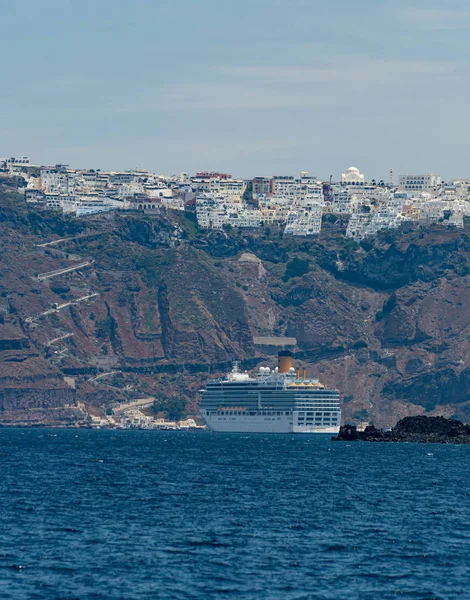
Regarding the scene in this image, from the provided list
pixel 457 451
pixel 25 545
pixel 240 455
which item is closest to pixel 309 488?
pixel 25 545

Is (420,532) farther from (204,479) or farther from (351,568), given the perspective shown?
(204,479)

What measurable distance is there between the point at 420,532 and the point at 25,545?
20.6 m

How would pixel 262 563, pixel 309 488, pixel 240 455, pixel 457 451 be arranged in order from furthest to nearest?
pixel 457 451 < pixel 240 455 < pixel 309 488 < pixel 262 563

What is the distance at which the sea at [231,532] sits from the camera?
208ft

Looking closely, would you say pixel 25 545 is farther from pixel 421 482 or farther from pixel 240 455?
pixel 240 455

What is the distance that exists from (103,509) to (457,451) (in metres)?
94.2

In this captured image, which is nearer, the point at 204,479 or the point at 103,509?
the point at 103,509

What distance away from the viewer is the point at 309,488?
105688 millimetres

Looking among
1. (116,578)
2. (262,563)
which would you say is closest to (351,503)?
(262,563)

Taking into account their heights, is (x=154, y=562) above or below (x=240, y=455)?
above

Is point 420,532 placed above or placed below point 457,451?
above

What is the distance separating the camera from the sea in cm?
6344

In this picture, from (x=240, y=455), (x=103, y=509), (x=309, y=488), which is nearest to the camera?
(x=103, y=509)

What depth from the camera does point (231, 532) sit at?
7794cm
